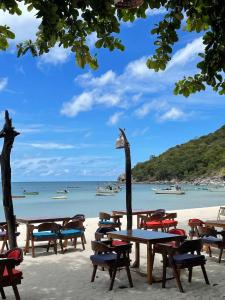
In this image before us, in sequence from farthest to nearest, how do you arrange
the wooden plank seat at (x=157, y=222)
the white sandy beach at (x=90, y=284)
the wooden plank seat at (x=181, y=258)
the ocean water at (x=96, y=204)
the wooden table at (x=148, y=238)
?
the ocean water at (x=96, y=204)
the wooden plank seat at (x=157, y=222)
the wooden table at (x=148, y=238)
the wooden plank seat at (x=181, y=258)
the white sandy beach at (x=90, y=284)

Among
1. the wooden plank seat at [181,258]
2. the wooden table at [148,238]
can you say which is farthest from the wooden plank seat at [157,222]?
the wooden plank seat at [181,258]

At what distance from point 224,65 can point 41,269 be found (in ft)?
18.0

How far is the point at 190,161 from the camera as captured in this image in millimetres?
151250

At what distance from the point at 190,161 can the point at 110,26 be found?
149 metres

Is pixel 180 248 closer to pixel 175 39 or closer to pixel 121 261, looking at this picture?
pixel 121 261

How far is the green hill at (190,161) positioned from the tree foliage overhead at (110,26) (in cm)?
13114

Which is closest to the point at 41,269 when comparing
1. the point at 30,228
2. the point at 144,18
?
the point at 30,228

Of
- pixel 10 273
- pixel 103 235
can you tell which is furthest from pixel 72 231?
pixel 10 273

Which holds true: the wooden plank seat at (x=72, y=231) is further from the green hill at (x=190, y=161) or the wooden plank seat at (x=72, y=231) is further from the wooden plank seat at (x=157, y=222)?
the green hill at (x=190, y=161)

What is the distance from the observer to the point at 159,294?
6.55 metres

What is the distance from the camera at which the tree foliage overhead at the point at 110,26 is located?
416cm

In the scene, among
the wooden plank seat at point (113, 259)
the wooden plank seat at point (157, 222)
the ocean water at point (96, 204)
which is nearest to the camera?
the wooden plank seat at point (113, 259)

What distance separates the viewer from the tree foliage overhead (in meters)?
4.16

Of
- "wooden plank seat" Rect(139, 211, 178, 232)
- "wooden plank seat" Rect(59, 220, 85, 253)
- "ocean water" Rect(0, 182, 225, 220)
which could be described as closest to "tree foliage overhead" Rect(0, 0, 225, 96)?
"wooden plank seat" Rect(59, 220, 85, 253)
